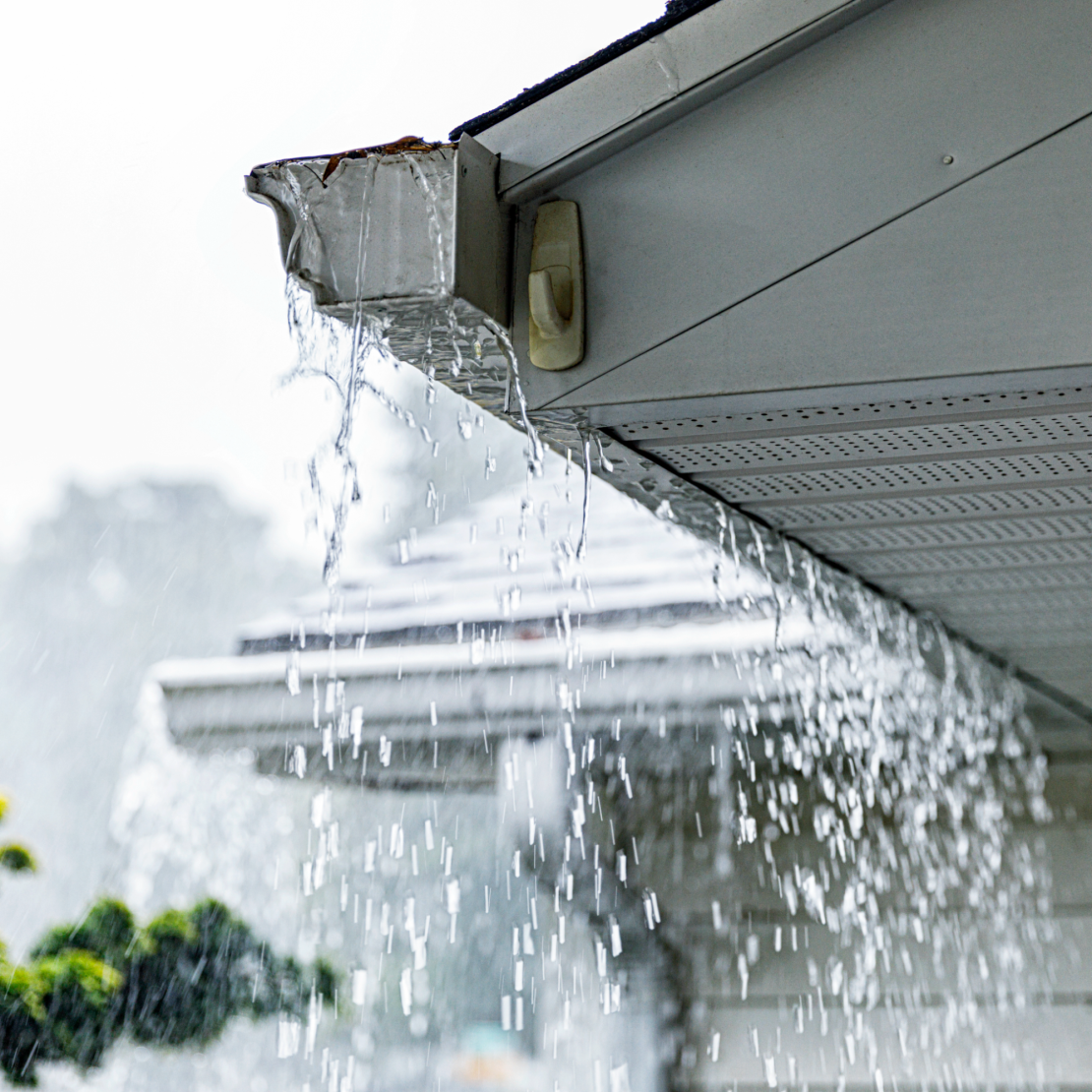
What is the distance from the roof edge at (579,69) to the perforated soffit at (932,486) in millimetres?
421

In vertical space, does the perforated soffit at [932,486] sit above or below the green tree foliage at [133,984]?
above

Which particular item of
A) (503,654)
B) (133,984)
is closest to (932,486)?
(503,654)

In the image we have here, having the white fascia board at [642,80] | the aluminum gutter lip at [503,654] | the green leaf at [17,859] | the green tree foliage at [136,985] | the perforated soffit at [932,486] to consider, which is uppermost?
the white fascia board at [642,80]

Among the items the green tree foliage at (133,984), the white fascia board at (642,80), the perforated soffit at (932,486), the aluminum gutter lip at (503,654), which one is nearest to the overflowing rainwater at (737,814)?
the aluminum gutter lip at (503,654)

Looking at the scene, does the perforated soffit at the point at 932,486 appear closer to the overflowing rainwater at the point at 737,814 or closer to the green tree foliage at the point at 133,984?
the overflowing rainwater at the point at 737,814

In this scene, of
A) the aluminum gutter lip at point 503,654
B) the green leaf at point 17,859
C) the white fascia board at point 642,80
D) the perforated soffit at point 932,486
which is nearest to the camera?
the white fascia board at point 642,80

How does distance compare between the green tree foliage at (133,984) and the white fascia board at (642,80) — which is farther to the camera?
the green tree foliage at (133,984)

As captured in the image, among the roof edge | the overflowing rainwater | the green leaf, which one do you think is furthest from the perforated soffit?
the green leaf

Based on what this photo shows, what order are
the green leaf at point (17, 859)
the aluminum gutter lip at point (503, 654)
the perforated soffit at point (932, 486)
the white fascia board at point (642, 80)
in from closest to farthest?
1. the white fascia board at point (642, 80)
2. the perforated soffit at point (932, 486)
3. the aluminum gutter lip at point (503, 654)
4. the green leaf at point (17, 859)

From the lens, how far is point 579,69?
1456 mm

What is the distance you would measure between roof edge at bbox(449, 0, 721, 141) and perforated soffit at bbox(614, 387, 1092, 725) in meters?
0.42

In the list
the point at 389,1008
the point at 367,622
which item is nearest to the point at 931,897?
the point at 367,622

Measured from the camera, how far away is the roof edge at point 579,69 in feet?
4.71

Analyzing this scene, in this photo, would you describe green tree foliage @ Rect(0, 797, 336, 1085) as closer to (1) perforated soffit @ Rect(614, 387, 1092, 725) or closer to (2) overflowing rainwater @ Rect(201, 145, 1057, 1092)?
(2) overflowing rainwater @ Rect(201, 145, 1057, 1092)
